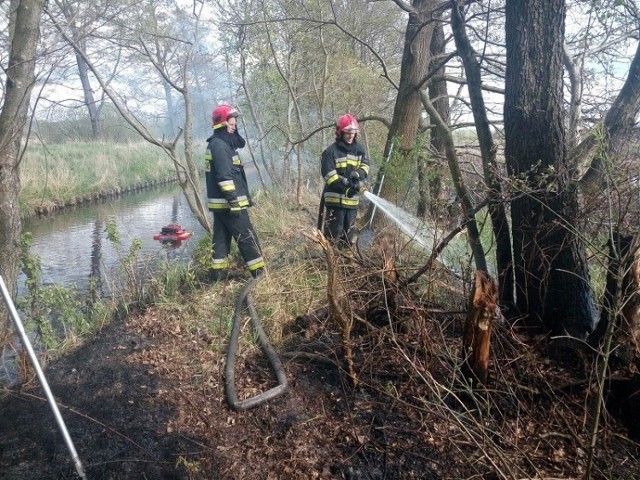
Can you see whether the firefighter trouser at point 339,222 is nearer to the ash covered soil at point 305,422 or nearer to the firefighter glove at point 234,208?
the firefighter glove at point 234,208

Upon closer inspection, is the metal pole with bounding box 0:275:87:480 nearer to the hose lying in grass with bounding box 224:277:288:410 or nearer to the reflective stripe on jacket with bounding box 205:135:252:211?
the hose lying in grass with bounding box 224:277:288:410

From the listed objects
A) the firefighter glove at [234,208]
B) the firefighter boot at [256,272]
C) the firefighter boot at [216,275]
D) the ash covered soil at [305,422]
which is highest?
the firefighter glove at [234,208]

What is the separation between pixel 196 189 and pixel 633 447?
609cm

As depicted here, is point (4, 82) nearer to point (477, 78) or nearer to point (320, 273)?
point (320, 273)

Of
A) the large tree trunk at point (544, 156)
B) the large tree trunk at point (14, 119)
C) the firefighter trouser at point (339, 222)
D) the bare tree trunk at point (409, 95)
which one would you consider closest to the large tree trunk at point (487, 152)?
the large tree trunk at point (544, 156)

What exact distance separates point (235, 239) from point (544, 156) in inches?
130

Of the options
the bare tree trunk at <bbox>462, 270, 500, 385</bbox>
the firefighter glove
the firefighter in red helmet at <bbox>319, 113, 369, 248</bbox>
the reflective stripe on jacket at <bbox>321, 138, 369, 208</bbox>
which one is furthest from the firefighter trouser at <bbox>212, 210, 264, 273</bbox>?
the bare tree trunk at <bbox>462, 270, 500, 385</bbox>

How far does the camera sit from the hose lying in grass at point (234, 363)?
3.12 metres

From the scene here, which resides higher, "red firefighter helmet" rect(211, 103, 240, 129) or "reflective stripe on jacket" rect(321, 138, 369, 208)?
"red firefighter helmet" rect(211, 103, 240, 129)

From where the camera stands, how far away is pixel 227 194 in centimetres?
484

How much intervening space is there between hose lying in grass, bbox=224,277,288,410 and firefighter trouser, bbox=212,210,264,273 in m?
0.77

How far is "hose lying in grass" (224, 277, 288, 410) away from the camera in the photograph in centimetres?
312

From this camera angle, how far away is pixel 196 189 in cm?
696

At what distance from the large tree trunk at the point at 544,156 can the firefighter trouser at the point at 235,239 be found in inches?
115
